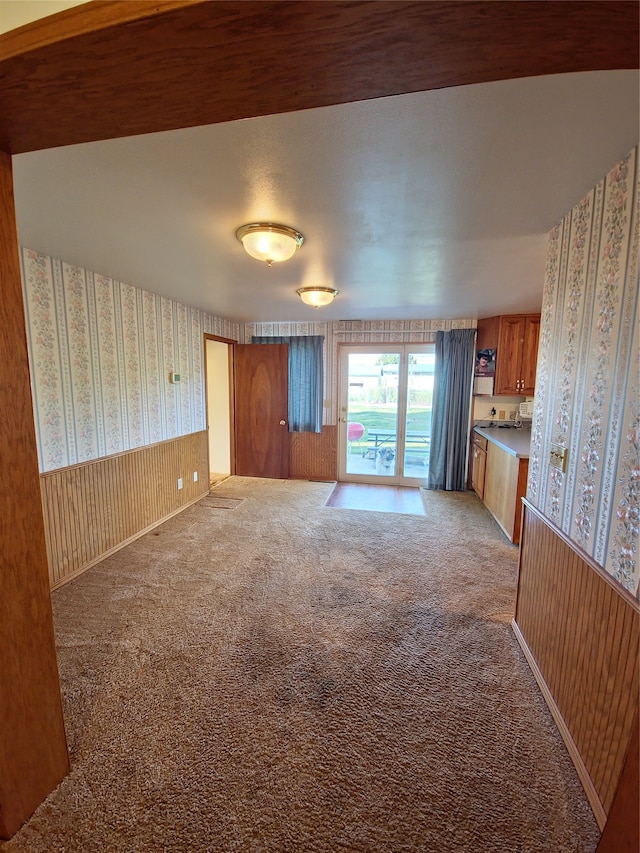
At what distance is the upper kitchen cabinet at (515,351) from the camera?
13.6ft

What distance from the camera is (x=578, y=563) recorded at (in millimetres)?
1455

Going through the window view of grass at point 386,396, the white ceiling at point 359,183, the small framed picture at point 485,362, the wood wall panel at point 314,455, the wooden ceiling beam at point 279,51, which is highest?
the white ceiling at point 359,183

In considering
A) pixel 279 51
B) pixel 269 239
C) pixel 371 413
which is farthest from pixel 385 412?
pixel 279 51

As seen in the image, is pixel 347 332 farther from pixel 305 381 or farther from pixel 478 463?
pixel 478 463

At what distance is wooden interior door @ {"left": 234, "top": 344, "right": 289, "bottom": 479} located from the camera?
509 cm

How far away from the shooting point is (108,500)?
299 centimetres

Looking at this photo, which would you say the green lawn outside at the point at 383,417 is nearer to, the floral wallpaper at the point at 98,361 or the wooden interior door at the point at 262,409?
the wooden interior door at the point at 262,409

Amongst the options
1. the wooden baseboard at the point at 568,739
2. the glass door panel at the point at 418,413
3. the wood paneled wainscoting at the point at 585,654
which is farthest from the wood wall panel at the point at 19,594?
the glass door panel at the point at 418,413

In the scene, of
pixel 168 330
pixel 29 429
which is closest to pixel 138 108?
pixel 29 429

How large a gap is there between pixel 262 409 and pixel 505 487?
3.32 metres

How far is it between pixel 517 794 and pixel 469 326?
4446 mm

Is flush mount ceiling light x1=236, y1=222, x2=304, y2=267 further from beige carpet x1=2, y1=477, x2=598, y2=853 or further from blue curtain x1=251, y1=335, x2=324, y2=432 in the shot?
blue curtain x1=251, y1=335, x2=324, y2=432

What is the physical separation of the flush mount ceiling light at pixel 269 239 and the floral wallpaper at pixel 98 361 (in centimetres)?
154

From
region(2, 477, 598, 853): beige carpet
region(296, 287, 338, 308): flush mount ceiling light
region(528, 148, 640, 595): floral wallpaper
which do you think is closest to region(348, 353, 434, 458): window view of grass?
region(296, 287, 338, 308): flush mount ceiling light
